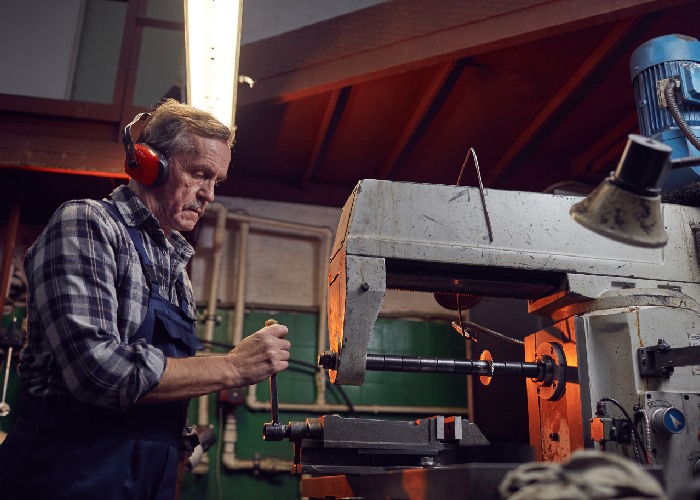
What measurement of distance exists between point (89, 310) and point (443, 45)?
72.1 inches

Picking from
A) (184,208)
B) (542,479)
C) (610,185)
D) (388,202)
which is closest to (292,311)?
(184,208)

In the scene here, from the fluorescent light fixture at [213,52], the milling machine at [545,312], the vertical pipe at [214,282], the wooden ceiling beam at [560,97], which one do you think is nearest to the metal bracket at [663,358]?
the milling machine at [545,312]

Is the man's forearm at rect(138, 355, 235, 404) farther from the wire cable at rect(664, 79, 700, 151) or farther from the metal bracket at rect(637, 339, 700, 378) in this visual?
the wire cable at rect(664, 79, 700, 151)

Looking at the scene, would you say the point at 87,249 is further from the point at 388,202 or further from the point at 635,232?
the point at 635,232

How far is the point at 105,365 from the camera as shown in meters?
1.18

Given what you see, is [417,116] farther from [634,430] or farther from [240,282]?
[634,430]

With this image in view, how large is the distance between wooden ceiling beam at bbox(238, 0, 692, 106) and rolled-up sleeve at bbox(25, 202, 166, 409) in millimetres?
1571

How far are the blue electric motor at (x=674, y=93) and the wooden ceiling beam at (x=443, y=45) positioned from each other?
0.60 m

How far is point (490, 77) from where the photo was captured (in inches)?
115

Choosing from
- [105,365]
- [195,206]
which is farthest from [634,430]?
[195,206]

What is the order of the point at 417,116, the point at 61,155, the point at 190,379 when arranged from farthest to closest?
the point at 417,116 < the point at 61,155 < the point at 190,379

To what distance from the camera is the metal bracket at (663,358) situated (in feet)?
3.85

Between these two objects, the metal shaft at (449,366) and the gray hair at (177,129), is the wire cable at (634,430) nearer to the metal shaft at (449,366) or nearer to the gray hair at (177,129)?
the metal shaft at (449,366)

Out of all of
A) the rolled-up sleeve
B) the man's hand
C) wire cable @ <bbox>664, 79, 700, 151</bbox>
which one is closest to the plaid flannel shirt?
the rolled-up sleeve
